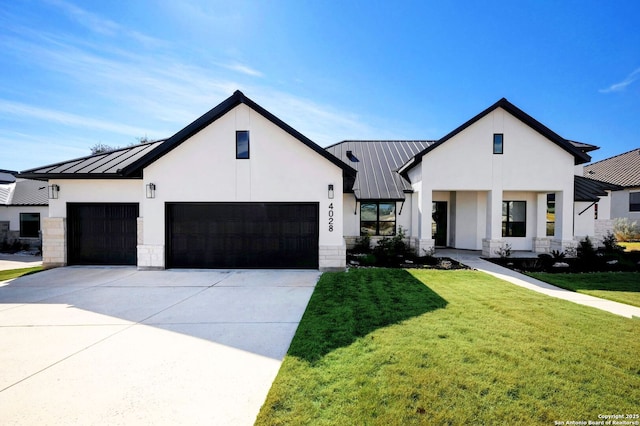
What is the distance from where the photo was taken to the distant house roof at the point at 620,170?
25.1 meters

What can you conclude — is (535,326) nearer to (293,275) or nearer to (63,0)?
(293,275)

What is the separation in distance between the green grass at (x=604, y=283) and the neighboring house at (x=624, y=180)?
19756 millimetres

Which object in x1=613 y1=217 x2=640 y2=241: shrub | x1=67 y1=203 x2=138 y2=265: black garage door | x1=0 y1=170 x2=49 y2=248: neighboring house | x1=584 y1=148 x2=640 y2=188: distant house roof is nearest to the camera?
x1=67 y1=203 x2=138 y2=265: black garage door

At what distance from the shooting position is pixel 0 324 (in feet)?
18.2

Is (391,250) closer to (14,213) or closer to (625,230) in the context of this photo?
(625,230)

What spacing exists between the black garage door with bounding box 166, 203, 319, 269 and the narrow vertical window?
9.31 metres

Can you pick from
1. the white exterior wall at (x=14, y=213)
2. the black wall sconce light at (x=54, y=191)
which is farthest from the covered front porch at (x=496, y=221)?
the white exterior wall at (x=14, y=213)

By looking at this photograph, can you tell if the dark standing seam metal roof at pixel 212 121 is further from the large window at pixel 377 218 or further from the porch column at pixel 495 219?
the porch column at pixel 495 219

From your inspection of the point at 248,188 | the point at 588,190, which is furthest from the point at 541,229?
the point at 248,188

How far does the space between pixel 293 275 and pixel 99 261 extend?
8262 mm

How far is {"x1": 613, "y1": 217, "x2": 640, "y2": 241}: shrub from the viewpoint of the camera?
21.0 meters

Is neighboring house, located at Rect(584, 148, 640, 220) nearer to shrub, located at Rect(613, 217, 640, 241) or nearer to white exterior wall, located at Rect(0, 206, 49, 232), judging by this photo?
shrub, located at Rect(613, 217, 640, 241)

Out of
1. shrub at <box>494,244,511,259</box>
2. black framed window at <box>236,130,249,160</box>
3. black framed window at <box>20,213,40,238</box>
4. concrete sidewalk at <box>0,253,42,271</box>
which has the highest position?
black framed window at <box>236,130,249,160</box>

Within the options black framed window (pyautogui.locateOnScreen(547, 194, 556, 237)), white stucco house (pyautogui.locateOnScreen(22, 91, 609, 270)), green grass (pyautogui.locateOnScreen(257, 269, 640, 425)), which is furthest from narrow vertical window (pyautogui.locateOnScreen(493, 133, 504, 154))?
green grass (pyautogui.locateOnScreen(257, 269, 640, 425))
